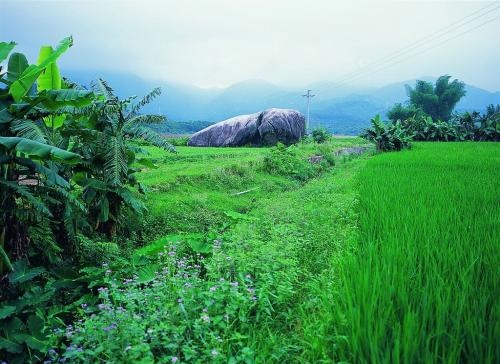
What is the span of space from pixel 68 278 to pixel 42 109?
1.97 m

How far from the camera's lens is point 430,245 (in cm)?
375

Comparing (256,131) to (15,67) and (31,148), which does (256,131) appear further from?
(31,148)

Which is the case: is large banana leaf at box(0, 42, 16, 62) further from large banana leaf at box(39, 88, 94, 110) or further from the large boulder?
the large boulder

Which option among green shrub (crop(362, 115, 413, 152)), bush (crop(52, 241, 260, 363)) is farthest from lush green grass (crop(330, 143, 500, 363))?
green shrub (crop(362, 115, 413, 152))

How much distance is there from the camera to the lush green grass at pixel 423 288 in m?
2.11

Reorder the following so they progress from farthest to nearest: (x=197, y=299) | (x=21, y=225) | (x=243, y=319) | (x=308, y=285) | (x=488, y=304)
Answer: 1. (x=21, y=225)
2. (x=308, y=285)
3. (x=197, y=299)
4. (x=243, y=319)
5. (x=488, y=304)

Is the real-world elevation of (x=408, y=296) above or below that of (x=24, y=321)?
above

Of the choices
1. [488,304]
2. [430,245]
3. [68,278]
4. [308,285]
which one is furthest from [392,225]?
[68,278]

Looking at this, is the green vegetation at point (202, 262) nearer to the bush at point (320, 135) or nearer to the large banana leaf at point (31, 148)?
the large banana leaf at point (31, 148)

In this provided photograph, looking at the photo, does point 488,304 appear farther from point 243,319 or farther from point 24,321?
point 24,321

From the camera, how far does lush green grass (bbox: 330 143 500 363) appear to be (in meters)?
2.11

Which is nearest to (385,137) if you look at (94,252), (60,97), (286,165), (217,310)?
(286,165)

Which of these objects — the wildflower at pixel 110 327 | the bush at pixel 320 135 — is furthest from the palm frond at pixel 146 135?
the bush at pixel 320 135

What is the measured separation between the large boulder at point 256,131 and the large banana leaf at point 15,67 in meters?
19.9
